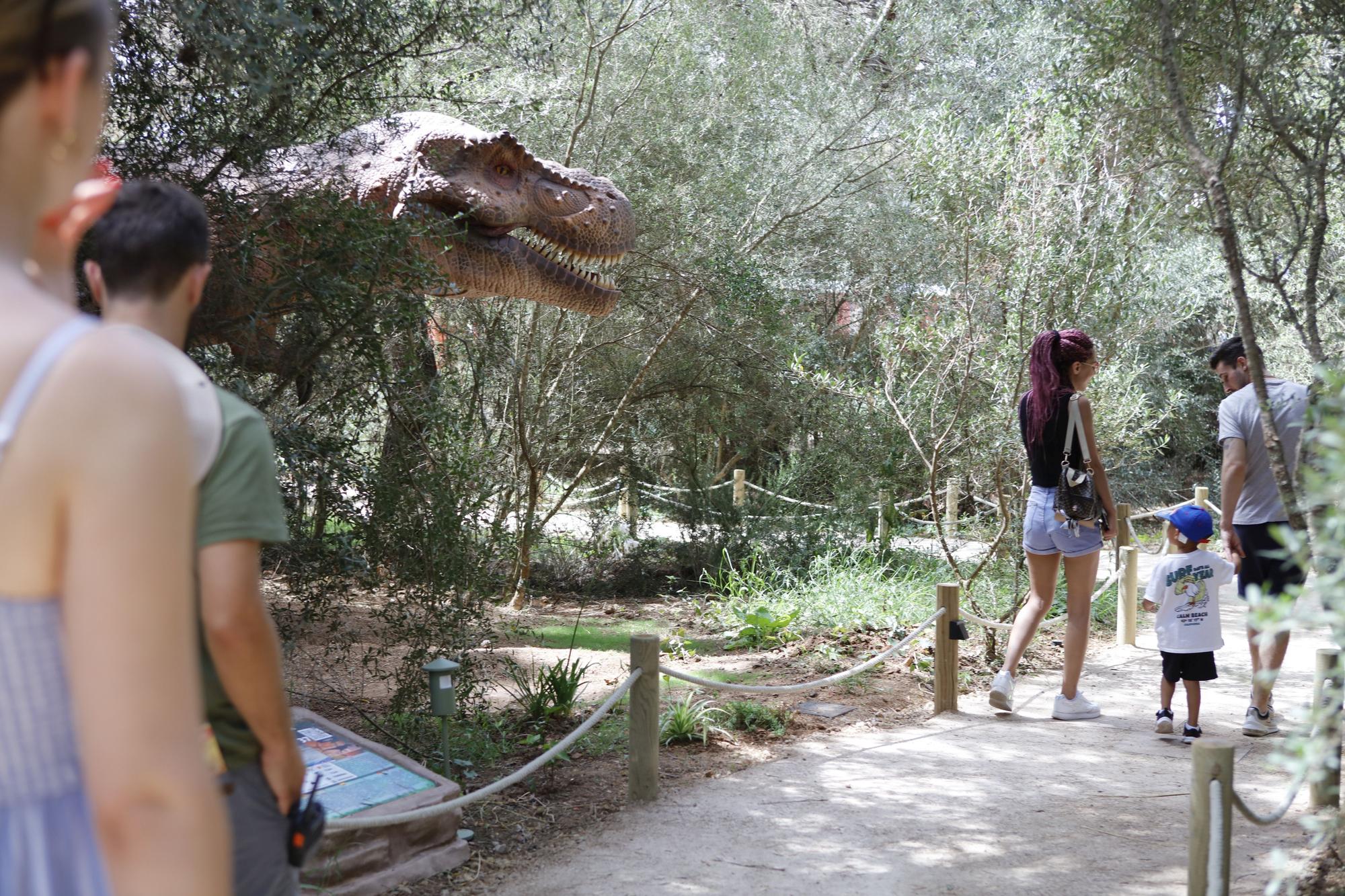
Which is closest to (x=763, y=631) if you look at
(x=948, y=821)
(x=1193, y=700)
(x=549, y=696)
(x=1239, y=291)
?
(x=549, y=696)

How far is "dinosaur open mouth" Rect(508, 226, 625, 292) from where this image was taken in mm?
5672

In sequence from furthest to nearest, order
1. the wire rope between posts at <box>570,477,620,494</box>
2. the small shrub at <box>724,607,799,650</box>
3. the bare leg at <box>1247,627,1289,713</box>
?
the wire rope between posts at <box>570,477,620,494</box> → the small shrub at <box>724,607,799,650</box> → the bare leg at <box>1247,627,1289,713</box>

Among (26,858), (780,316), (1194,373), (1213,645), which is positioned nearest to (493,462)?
(780,316)

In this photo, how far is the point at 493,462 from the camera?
7207 mm

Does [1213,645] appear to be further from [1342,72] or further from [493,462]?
[493,462]

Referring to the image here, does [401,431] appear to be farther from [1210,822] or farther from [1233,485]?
[1233,485]

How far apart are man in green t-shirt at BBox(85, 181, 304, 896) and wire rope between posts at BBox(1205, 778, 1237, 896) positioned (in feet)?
7.36

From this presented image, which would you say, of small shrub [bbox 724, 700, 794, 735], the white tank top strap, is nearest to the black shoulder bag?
small shrub [bbox 724, 700, 794, 735]

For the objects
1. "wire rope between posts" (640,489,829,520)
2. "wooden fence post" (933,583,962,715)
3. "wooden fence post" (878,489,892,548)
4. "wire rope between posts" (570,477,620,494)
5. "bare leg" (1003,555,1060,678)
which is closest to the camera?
"bare leg" (1003,555,1060,678)

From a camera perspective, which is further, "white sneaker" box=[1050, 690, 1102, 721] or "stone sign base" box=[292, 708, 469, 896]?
"white sneaker" box=[1050, 690, 1102, 721]

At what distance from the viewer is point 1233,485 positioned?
4.84m

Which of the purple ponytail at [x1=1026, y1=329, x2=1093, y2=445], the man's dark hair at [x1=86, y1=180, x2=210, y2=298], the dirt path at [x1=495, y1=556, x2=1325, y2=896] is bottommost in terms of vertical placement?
the dirt path at [x1=495, y1=556, x2=1325, y2=896]

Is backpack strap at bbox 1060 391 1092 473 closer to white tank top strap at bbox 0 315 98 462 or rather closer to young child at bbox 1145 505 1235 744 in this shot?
young child at bbox 1145 505 1235 744

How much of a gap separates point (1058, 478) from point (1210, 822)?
8.37 feet
